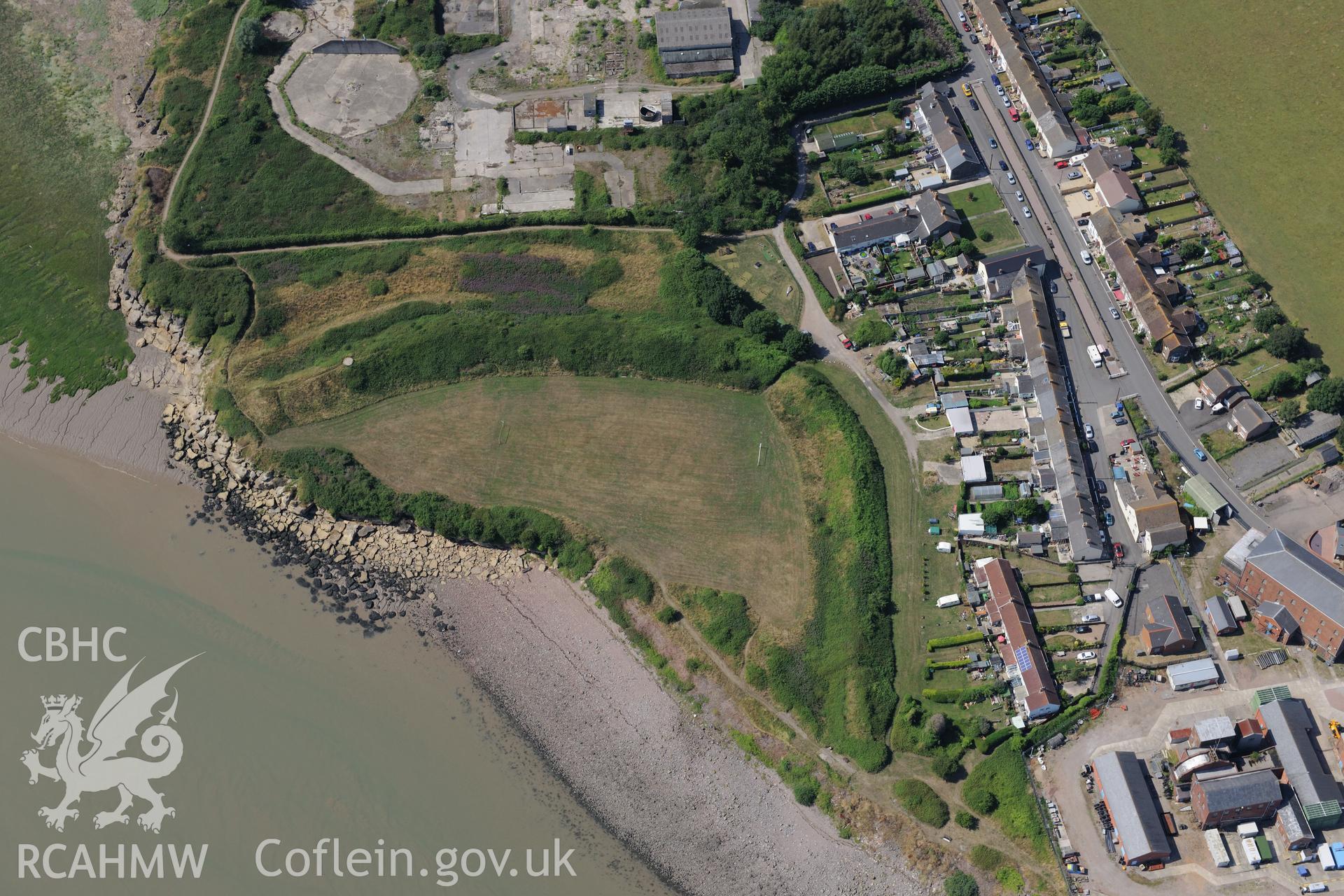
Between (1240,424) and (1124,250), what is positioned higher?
(1124,250)

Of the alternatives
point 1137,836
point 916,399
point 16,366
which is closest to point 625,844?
point 1137,836

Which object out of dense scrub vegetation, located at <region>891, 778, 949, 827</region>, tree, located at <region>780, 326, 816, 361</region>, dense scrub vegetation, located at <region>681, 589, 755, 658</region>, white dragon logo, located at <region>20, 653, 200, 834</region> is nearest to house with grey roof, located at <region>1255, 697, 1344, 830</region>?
dense scrub vegetation, located at <region>891, 778, 949, 827</region>

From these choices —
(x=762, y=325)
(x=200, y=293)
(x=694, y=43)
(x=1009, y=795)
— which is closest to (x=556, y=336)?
(x=762, y=325)

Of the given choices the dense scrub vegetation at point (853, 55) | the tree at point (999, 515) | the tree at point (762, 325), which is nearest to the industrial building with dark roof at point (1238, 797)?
the tree at point (999, 515)

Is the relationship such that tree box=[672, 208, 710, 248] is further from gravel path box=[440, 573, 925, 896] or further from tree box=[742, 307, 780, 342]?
gravel path box=[440, 573, 925, 896]

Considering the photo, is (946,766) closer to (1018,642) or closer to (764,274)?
(1018,642)

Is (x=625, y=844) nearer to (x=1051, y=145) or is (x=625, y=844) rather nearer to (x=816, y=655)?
(x=816, y=655)

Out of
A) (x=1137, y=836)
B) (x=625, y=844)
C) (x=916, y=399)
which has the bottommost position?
(x=625, y=844)
